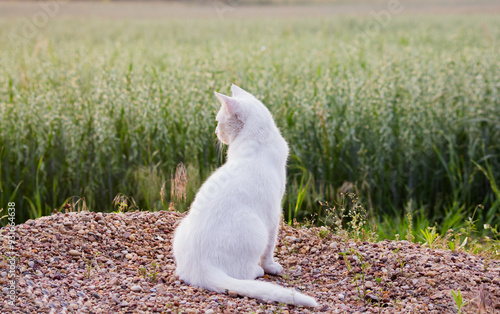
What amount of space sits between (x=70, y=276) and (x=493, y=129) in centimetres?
525

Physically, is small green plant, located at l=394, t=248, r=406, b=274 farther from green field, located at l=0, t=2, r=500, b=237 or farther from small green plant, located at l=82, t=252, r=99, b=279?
small green plant, located at l=82, t=252, r=99, b=279

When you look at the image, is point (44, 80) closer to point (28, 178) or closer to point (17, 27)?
point (28, 178)

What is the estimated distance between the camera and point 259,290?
3.18m

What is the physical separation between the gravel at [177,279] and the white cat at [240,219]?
9cm

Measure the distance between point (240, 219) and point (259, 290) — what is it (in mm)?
470

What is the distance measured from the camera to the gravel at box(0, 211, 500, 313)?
3186mm

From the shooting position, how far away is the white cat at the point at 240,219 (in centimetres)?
334

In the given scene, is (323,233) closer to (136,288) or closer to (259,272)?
(259,272)

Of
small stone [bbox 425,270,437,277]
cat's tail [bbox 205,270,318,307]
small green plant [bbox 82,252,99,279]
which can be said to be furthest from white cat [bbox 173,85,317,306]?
small stone [bbox 425,270,437,277]

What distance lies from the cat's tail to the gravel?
0.05 m

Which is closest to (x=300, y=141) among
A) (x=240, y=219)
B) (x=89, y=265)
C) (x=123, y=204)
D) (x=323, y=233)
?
(x=323, y=233)

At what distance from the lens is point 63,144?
6035mm

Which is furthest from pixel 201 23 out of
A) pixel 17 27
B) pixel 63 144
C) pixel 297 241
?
pixel 297 241

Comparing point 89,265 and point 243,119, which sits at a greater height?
point 243,119
